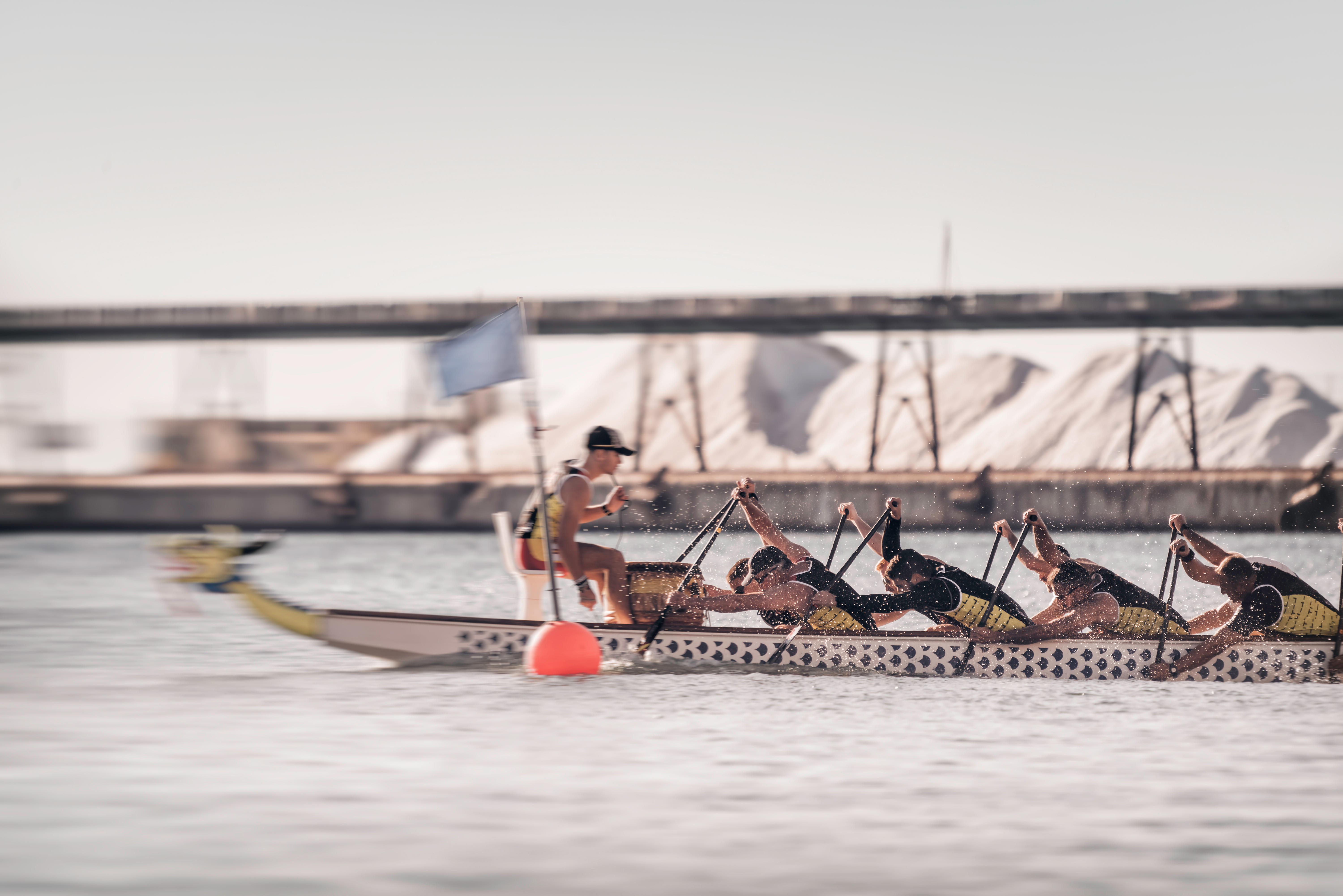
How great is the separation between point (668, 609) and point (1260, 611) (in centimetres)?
526

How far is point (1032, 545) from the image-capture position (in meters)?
49.0

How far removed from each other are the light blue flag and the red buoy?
2263 mm

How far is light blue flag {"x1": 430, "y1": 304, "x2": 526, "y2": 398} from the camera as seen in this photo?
1268cm

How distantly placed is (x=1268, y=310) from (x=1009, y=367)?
8455 cm

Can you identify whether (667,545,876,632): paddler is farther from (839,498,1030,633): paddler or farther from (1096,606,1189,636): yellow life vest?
(1096,606,1189,636): yellow life vest

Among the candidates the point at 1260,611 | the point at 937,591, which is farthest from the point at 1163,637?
the point at 937,591

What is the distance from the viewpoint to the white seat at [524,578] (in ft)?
42.3

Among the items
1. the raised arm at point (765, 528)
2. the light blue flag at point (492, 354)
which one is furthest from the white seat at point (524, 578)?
the raised arm at point (765, 528)

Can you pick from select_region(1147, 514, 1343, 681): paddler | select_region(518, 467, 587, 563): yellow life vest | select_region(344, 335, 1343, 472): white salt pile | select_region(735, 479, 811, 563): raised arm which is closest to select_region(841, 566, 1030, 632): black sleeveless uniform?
select_region(735, 479, 811, 563): raised arm

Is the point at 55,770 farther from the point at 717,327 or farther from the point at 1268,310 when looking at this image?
the point at 1268,310

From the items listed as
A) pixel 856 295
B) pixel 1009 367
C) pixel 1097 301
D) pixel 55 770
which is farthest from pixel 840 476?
pixel 1009 367

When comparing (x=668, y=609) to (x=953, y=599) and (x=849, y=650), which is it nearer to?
(x=849, y=650)

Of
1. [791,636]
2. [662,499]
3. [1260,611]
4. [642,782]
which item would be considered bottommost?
[662,499]

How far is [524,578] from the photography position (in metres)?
13.1
